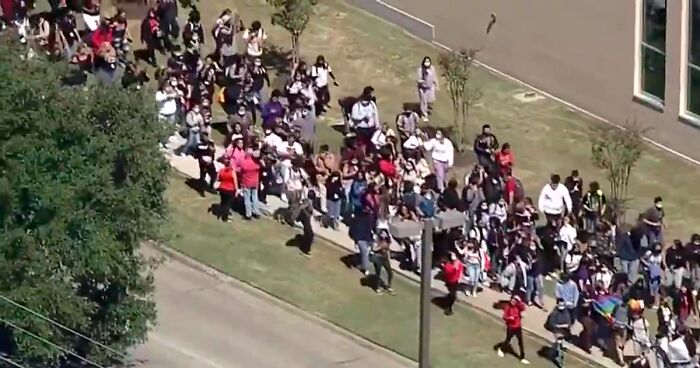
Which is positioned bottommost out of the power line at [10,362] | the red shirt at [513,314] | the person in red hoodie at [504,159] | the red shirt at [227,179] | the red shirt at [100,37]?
the red shirt at [513,314]

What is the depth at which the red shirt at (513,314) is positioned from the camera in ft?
94.4

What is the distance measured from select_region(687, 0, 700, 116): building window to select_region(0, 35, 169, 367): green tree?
15.1 meters

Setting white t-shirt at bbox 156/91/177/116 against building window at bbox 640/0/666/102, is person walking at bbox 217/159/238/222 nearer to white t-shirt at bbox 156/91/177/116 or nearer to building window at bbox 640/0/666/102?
white t-shirt at bbox 156/91/177/116

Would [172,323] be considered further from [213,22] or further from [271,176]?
[213,22]

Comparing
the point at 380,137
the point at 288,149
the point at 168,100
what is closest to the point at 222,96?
the point at 168,100

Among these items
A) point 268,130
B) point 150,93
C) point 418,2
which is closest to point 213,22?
point 418,2

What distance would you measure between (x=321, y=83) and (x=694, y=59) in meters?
7.13

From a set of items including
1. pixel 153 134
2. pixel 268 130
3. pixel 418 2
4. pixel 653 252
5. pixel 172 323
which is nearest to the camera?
pixel 153 134

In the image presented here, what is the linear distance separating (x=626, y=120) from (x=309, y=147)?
8284 mm

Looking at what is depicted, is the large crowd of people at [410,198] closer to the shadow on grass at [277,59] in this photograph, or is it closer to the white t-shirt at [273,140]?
the white t-shirt at [273,140]

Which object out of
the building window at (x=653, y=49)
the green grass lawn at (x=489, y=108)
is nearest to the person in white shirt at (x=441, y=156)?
the green grass lawn at (x=489, y=108)

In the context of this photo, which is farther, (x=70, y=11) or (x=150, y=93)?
(x=70, y=11)

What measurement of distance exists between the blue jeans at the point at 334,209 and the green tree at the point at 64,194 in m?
6.41

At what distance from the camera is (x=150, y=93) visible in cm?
2570
